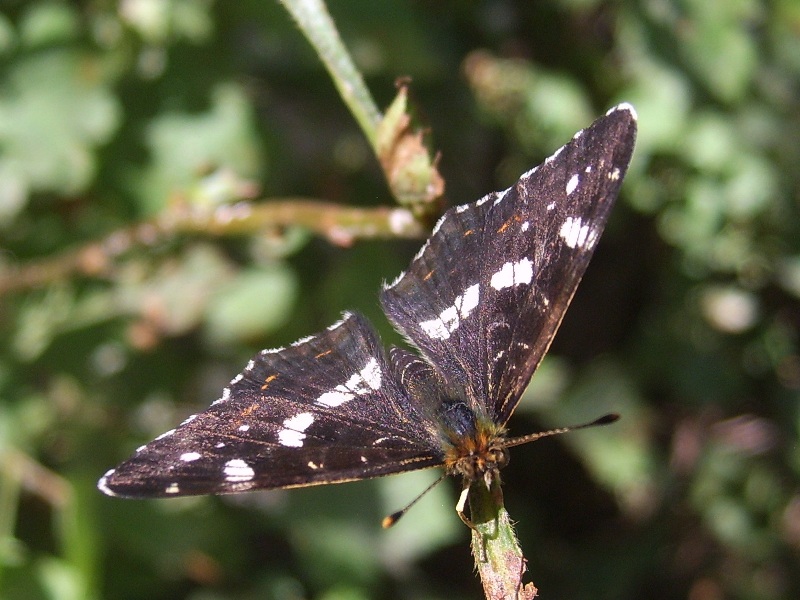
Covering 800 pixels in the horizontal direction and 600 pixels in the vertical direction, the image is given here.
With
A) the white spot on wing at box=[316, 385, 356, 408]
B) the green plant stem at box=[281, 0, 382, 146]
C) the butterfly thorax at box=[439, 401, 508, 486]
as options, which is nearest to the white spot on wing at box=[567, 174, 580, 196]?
the green plant stem at box=[281, 0, 382, 146]

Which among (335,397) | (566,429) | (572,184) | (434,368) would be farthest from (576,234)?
(335,397)

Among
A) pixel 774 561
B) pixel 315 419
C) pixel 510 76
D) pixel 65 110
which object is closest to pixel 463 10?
pixel 510 76

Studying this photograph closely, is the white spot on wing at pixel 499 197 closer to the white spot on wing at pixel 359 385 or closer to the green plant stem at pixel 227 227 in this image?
the green plant stem at pixel 227 227

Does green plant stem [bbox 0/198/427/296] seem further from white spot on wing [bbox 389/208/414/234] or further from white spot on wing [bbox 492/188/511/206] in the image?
white spot on wing [bbox 492/188/511/206]

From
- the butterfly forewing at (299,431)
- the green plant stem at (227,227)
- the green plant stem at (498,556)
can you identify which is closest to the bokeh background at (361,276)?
the green plant stem at (227,227)

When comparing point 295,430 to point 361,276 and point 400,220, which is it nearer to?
point 400,220

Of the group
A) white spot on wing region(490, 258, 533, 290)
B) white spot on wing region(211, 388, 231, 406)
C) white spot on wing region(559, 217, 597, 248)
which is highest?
white spot on wing region(211, 388, 231, 406)
